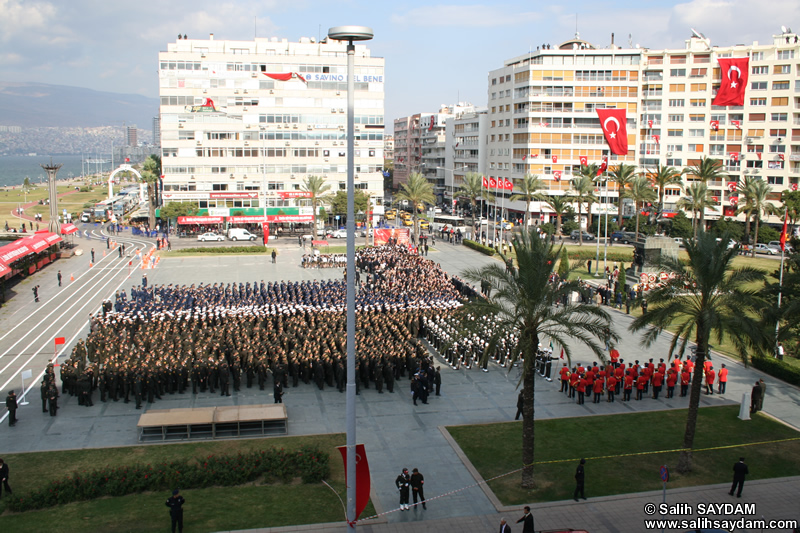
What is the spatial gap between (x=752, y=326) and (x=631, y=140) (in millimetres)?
65296

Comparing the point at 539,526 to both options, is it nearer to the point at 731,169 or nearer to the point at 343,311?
the point at 343,311

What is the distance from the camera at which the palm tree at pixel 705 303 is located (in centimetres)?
1525

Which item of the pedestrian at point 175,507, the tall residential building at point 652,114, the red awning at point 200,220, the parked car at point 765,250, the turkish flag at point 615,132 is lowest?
the pedestrian at point 175,507

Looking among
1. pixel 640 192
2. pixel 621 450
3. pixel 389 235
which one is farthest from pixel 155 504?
pixel 640 192

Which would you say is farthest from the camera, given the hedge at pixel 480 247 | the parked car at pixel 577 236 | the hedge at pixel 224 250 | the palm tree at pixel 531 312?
the parked car at pixel 577 236

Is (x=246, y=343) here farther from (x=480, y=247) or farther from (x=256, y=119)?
(x=256, y=119)

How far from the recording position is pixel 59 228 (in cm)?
5444

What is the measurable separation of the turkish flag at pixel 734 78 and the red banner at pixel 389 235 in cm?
4287

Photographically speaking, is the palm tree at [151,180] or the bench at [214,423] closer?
the bench at [214,423]

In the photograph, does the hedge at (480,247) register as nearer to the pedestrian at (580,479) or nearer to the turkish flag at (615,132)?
the turkish flag at (615,132)

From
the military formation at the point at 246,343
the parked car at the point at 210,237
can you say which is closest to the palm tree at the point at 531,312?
the military formation at the point at 246,343

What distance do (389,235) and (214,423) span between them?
1343 inches

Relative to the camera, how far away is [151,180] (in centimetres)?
7175

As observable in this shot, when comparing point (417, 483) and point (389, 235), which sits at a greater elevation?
point (389, 235)
